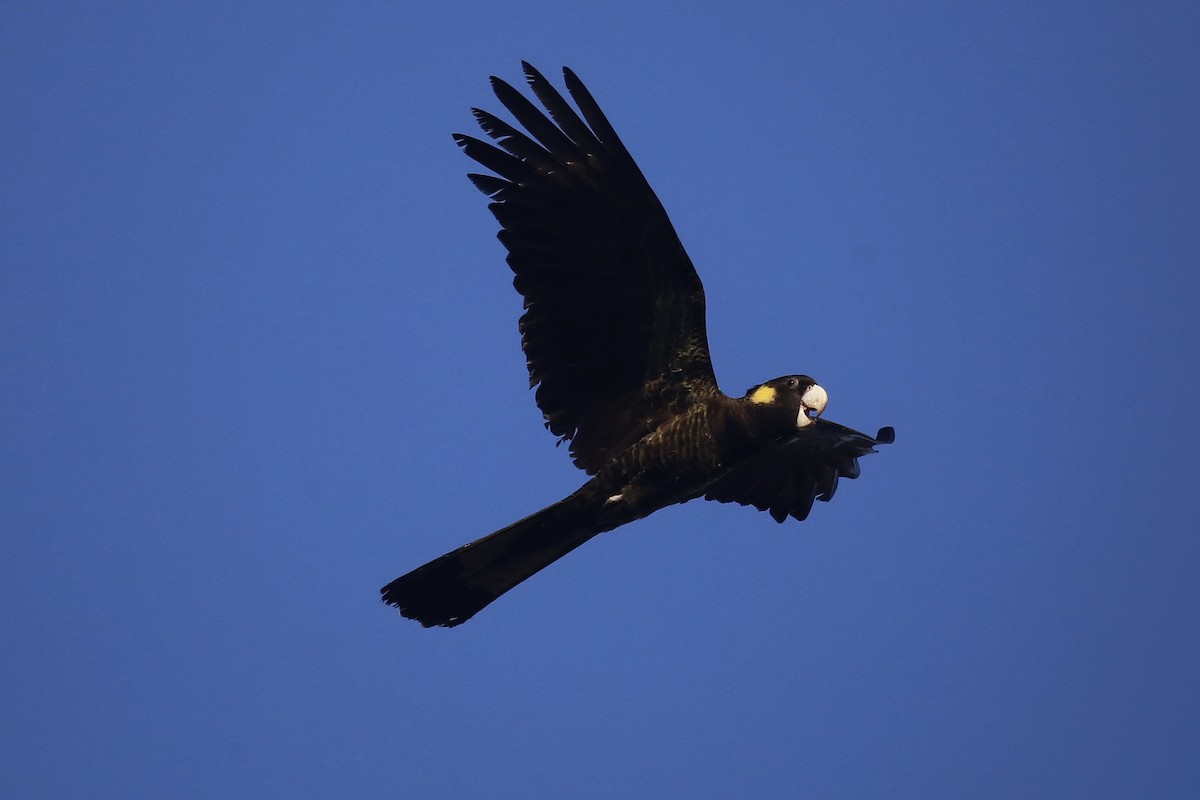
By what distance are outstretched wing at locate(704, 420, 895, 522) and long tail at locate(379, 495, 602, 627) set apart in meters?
1.52

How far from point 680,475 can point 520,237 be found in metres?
1.98

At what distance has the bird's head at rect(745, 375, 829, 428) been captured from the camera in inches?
354

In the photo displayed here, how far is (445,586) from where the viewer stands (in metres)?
9.15

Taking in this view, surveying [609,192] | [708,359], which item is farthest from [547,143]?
[708,359]

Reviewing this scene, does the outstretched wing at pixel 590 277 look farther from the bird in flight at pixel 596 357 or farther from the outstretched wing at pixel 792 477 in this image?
the outstretched wing at pixel 792 477

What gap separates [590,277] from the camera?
909 centimetres

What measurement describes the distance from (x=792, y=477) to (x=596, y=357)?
82.6 inches

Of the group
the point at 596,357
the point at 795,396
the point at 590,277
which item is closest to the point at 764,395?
the point at 795,396

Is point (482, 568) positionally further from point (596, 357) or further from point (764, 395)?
point (764, 395)

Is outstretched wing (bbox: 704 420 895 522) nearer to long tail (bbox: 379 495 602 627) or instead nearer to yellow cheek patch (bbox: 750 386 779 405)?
yellow cheek patch (bbox: 750 386 779 405)

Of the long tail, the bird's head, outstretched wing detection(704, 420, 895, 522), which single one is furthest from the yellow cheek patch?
the long tail

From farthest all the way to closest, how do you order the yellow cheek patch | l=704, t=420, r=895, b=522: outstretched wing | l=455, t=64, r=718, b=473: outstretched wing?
l=704, t=420, r=895, b=522: outstretched wing → the yellow cheek patch → l=455, t=64, r=718, b=473: outstretched wing

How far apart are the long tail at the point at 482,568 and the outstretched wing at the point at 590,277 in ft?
1.66

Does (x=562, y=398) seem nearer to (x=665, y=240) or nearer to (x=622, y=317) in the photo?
(x=622, y=317)
